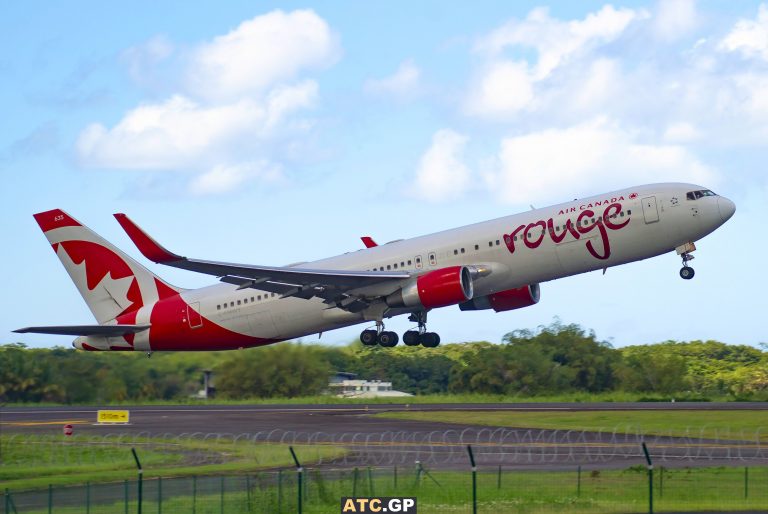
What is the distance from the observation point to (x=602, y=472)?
3256 centimetres

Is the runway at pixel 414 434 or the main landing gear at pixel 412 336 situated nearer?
the runway at pixel 414 434

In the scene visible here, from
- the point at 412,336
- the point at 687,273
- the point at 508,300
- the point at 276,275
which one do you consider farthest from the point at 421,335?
the point at 687,273

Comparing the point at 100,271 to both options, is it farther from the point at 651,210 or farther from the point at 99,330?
the point at 651,210

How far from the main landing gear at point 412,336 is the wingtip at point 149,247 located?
11.4 metres

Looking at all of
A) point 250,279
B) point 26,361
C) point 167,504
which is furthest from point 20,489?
point 26,361

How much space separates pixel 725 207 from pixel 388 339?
50.6ft

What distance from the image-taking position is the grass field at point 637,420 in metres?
43.9

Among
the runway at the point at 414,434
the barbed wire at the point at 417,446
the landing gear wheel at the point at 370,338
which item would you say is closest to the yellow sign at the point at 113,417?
the runway at the point at 414,434

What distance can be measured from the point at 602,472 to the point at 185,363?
30.2 metres

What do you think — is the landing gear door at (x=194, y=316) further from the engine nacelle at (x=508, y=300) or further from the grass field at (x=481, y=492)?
the grass field at (x=481, y=492)

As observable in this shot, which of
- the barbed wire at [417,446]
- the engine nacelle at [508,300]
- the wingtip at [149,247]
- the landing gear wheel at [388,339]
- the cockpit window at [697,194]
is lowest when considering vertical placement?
the barbed wire at [417,446]

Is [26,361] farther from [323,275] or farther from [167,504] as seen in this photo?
[167,504]

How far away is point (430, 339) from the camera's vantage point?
49594 millimetres

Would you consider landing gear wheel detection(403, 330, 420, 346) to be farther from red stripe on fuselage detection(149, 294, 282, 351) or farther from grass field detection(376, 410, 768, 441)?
red stripe on fuselage detection(149, 294, 282, 351)
